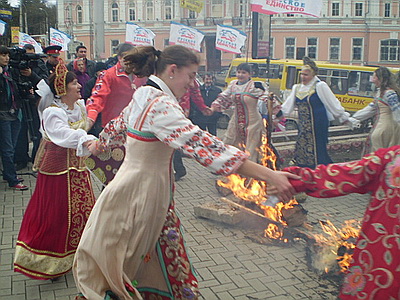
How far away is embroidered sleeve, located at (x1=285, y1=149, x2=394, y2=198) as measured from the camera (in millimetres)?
2395

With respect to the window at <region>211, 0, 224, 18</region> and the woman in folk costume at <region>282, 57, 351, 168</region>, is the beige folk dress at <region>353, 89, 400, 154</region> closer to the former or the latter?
the woman in folk costume at <region>282, 57, 351, 168</region>

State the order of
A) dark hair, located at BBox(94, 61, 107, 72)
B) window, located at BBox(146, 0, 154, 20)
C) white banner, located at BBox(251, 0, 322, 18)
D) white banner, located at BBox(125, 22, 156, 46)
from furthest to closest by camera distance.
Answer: window, located at BBox(146, 0, 154, 20) → white banner, located at BBox(125, 22, 156, 46) → white banner, located at BBox(251, 0, 322, 18) → dark hair, located at BBox(94, 61, 107, 72)

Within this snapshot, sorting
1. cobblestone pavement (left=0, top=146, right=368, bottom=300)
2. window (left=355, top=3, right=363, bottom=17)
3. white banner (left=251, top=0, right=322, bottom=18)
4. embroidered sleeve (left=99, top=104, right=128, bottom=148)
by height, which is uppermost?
window (left=355, top=3, right=363, bottom=17)

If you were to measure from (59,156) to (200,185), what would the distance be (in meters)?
3.40

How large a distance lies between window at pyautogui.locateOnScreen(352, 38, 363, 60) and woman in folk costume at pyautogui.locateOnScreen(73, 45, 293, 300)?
35.5 metres

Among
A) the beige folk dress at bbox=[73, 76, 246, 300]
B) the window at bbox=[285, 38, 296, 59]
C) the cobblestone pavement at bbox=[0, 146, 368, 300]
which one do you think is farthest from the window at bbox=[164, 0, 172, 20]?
the beige folk dress at bbox=[73, 76, 246, 300]

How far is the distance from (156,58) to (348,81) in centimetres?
1325

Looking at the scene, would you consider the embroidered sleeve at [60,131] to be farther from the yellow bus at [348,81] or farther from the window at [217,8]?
the window at [217,8]

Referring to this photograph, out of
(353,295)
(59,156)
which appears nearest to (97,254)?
→ (353,295)

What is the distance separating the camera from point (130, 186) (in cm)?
278

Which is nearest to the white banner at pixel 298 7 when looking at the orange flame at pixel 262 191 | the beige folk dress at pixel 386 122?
the beige folk dress at pixel 386 122

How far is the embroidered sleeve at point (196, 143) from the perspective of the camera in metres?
2.60

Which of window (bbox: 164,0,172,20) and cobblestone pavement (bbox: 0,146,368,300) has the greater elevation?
window (bbox: 164,0,172,20)

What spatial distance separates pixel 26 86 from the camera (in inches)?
285
